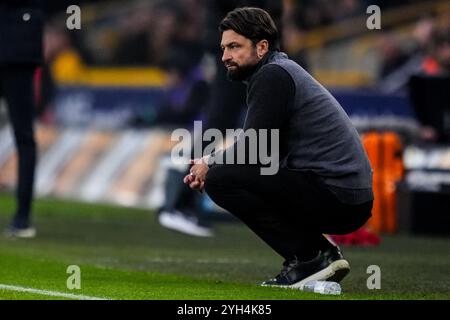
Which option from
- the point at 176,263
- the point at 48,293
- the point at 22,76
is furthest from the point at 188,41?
the point at 48,293

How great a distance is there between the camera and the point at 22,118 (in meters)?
9.48

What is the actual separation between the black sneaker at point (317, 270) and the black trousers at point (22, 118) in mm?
3499

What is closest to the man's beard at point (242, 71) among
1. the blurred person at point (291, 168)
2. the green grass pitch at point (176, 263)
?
the blurred person at point (291, 168)

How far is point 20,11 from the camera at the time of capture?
9398mm

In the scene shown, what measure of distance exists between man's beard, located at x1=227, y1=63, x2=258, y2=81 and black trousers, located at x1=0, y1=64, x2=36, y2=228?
3.29 m

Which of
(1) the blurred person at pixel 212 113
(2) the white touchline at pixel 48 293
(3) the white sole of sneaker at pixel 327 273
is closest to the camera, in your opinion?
(2) the white touchline at pixel 48 293

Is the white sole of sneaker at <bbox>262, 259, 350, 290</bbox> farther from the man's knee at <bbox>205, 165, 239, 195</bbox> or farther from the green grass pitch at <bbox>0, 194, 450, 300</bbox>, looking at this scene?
the man's knee at <bbox>205, 165, 239, 195</bbox>

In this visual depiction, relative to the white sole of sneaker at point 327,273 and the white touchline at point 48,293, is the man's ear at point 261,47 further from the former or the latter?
the white touchline at point 48,293

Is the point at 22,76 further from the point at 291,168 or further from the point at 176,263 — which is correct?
the point at 291,168

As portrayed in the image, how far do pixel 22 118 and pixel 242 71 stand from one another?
3.39m

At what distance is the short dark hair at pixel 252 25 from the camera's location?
21.0 feet

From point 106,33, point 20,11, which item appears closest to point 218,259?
point 20,11

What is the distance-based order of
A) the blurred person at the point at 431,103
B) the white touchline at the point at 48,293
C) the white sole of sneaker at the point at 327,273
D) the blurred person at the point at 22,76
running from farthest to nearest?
the blurred person at the point at 431,103 → the blurred person at the point at 22,76 → the white sole of sneaker at the point at 327,273 → the white touchline at the point at 48,293
